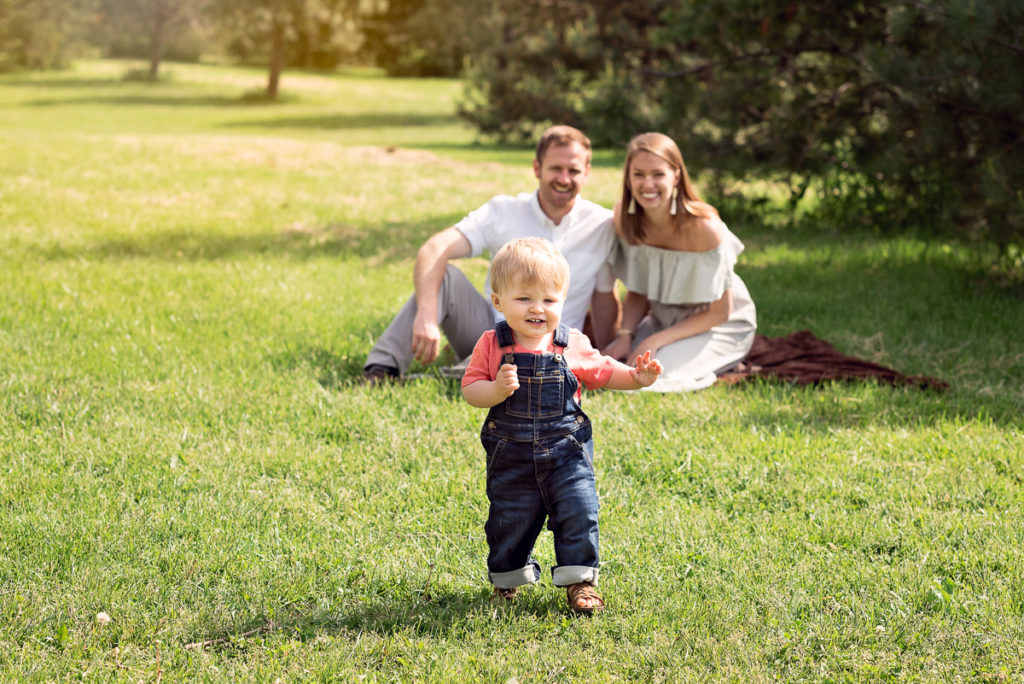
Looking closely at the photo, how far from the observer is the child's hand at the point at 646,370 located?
9.98ft

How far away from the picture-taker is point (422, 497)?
4145mm

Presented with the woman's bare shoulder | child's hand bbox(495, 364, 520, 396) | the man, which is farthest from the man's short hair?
child's hand bbox(495, 364, 520, 396)

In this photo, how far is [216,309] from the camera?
22.8ft

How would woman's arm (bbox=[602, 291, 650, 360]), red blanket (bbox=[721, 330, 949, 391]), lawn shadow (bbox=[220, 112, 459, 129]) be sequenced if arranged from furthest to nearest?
lawn shadow (bbox=[220, 112, 459, 129]) → woman's arm (bbox=[602, 291, 650, 360]) → red blanket (bbox=[721, 330, 949, 391])

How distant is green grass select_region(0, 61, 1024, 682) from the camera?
3.08 m

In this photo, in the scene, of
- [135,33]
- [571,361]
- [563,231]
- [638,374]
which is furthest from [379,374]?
[135,33]

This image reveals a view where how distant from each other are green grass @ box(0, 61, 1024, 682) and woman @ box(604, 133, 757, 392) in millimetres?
335

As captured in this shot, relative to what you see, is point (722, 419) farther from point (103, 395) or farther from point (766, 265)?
point (766, 265)

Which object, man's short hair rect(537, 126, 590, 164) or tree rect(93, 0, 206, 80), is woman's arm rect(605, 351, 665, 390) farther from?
tree rect(93, 0, 206, 80)

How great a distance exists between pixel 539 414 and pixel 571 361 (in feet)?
0.76

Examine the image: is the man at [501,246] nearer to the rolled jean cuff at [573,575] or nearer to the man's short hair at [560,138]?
the man's short hair at [560,138]

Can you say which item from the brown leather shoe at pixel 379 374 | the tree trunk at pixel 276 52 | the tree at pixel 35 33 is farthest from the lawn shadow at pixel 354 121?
the brown leather shoe at pixel 379 374

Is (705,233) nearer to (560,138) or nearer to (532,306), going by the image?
(560,138)

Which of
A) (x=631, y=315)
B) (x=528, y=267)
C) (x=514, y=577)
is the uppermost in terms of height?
(x=528, y=267)
